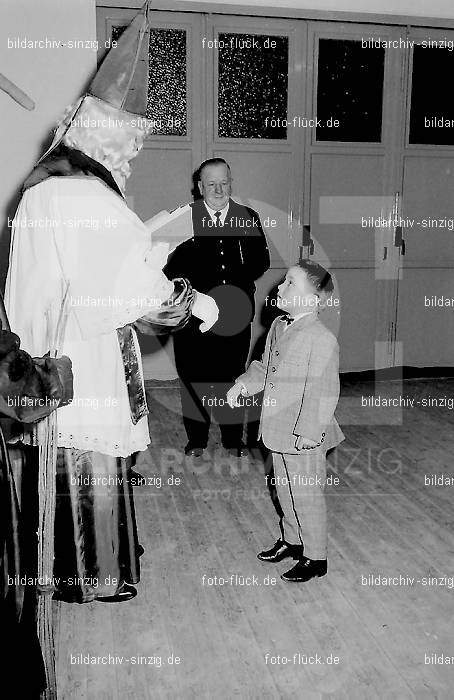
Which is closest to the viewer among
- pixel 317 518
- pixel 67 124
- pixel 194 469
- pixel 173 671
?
pixel 173 671

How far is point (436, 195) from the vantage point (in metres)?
5.59

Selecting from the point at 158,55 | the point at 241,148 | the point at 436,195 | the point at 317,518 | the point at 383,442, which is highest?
the point at 158,55

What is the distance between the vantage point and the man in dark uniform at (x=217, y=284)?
12.0 feet

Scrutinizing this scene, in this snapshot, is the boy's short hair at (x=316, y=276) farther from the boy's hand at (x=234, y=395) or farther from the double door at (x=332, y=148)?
the double door at (x=332, y=148)

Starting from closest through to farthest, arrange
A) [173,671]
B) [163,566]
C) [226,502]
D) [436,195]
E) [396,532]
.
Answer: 1. [173,671]
2. [163,566]
3. [396,532]
4. [226,502]
5. [436,195]

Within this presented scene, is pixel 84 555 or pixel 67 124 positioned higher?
pixel 67 124

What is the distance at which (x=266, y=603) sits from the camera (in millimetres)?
2381

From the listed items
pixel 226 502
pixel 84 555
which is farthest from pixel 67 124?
pixel 226 502

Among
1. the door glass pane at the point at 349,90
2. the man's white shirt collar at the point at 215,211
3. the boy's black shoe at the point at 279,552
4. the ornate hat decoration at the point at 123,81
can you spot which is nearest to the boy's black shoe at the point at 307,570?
the boy's black shoe at the point at 279,552

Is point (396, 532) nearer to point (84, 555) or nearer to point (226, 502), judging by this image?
point (226, 502)

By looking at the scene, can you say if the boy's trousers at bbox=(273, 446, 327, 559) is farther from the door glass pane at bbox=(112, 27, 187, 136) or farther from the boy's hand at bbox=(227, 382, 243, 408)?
the door glass pane at bbox=(112, 27, 187, 136)

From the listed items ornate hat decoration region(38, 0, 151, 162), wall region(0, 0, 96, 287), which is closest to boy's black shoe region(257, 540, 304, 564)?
ornate hat decoration region(38, 0, 151, 162)

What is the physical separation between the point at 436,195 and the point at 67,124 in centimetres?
401

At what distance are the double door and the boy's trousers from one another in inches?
117
